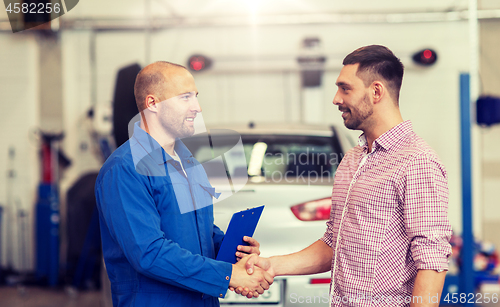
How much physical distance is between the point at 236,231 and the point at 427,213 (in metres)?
0.62

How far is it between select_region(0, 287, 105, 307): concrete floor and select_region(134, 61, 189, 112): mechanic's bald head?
3068 millimetres

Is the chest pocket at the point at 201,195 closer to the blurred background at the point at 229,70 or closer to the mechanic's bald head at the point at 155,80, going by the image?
the mechanic's bald head at the point at 155,80

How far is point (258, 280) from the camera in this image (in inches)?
60.3

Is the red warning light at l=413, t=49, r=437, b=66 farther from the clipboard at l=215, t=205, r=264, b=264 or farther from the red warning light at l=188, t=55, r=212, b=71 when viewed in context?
the clipboard at l=215, t=205, r=264, b=264

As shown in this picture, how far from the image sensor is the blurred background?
5039mm

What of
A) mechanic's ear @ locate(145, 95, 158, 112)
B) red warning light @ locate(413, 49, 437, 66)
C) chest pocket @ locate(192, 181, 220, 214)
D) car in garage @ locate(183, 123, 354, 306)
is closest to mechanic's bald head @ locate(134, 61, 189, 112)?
mechanic's ear @ locate(145, 95, 158, 112)

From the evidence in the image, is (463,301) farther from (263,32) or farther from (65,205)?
(65,205)

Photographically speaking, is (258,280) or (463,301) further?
(463,301)

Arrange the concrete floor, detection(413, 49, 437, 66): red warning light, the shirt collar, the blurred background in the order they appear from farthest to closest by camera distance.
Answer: the blurred background → the concrete floor → detection(413, 49, 437, 66): red warning light → the shirt collar

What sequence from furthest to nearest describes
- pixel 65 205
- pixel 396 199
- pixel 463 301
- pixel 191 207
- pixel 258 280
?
1. pixel 65 205
2. pixel 463 301
3. pixel 258 280
4. pixel 191 207
5. pixel 396 199

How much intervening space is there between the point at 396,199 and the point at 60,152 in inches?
180

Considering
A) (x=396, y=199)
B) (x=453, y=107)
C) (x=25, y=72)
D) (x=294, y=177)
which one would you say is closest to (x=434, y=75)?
(x=453, y=107)

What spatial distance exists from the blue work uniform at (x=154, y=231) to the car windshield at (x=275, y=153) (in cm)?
99

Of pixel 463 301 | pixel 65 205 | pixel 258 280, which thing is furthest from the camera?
pixel 65 205
